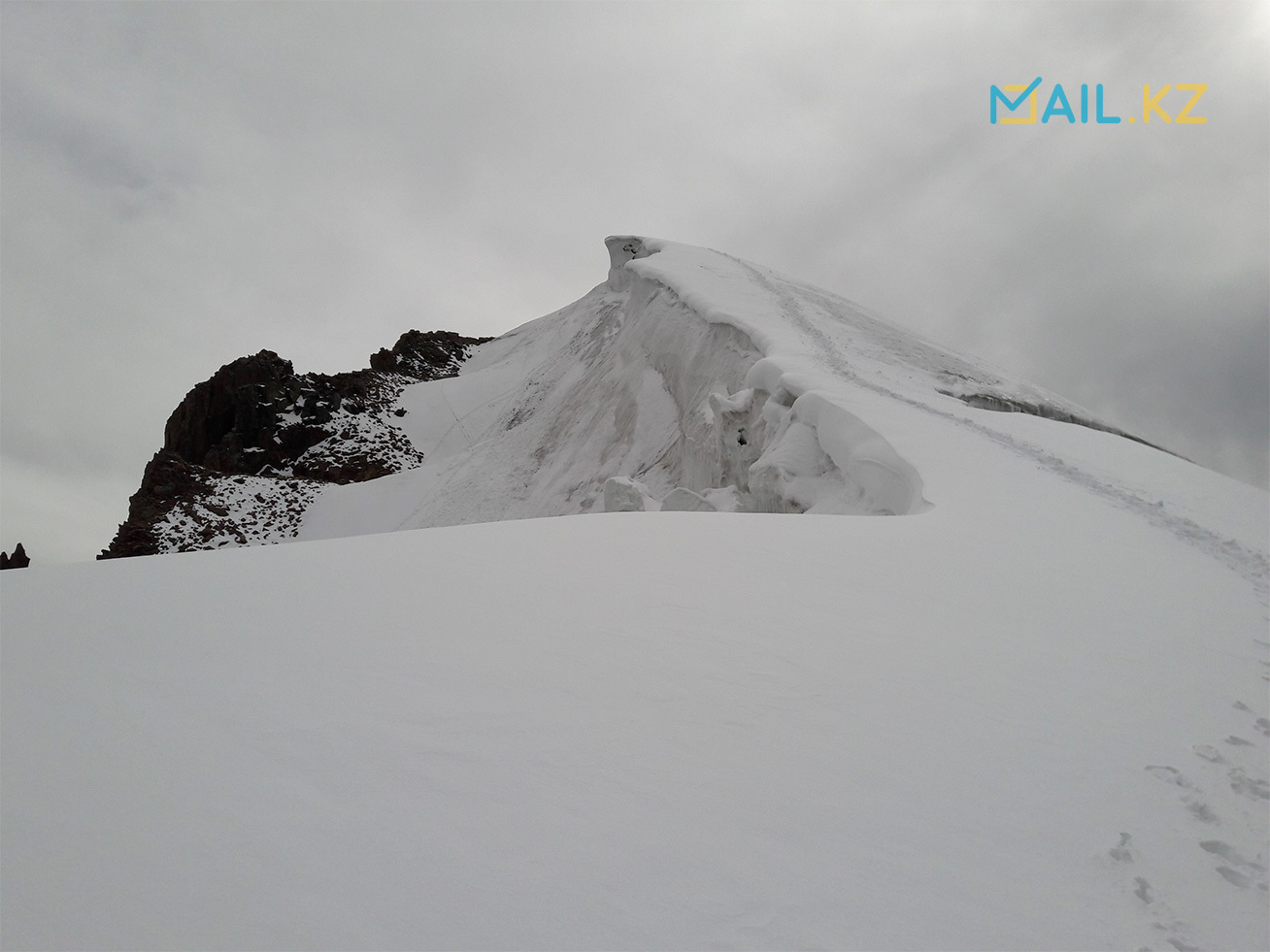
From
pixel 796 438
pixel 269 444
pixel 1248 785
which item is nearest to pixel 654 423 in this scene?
pixel 796 438

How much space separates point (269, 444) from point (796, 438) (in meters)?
27.5

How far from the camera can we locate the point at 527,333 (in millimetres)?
41250

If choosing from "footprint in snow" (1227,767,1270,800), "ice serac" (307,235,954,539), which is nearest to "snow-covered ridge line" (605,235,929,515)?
"ice serac" (307,235,954,539)

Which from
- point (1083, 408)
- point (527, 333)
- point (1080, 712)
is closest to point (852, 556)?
point (1080, 712)

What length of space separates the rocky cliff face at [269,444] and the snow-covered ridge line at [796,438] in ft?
57.1

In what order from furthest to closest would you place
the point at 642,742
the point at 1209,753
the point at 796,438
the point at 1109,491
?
the point at 796,438 → the point at 1109,491 → the point at 1209,753 → the point at 642,742

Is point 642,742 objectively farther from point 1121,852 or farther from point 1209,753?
point 1209,753

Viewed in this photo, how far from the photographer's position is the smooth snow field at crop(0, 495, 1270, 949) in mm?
1563

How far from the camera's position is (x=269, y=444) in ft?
99.8

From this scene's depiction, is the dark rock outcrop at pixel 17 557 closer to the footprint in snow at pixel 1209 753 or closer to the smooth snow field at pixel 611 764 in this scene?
the smooth snow field at pixel 611 764

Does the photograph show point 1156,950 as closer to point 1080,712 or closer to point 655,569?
point 1080,712

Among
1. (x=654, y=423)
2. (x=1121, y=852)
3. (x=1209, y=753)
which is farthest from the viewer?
(x=654, y=423)

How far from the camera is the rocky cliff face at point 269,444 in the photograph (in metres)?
24.5

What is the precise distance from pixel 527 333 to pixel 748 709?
133 ft
